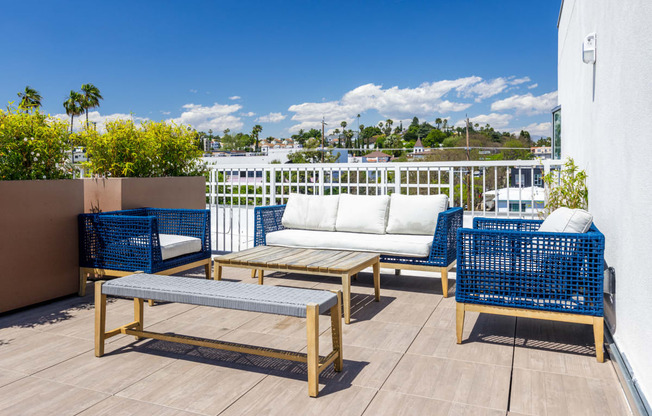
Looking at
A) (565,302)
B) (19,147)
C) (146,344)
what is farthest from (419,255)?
(19,147)

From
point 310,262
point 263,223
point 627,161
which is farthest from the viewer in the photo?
point 263,223

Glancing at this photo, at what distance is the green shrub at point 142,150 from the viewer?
4.93 metres

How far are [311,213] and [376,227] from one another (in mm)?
769

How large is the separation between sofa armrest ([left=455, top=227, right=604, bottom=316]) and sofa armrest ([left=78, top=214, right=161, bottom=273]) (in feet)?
8.09

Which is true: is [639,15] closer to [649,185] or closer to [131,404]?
[649,185]

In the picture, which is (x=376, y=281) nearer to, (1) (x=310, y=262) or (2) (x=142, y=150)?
(1) (x=310, y=262)

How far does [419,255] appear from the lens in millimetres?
4391

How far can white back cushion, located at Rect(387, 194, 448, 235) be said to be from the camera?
188 inches

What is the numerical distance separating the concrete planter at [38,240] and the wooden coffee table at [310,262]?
53.6 inches

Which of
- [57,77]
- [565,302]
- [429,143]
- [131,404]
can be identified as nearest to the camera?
[131,404]

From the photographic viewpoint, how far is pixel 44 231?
407 centimetres

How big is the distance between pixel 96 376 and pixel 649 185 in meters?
2.83

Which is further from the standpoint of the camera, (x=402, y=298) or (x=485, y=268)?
(x=402, y=298)

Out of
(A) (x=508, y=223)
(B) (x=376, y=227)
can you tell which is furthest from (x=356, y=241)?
(A) (x=508, y=223)
